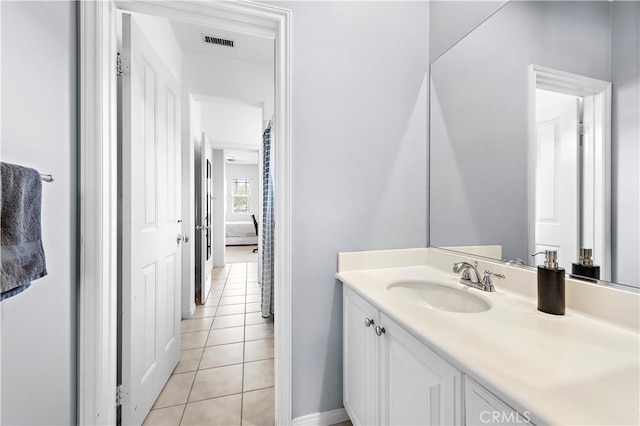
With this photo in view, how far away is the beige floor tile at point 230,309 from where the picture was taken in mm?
2877

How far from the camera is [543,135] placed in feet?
3.24

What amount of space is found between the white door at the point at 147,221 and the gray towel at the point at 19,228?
1.79ft

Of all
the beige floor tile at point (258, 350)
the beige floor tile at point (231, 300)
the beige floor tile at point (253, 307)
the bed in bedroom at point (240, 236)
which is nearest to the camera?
the beige floor tile at point (258, 350)

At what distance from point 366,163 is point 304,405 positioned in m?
Answer: 1.27

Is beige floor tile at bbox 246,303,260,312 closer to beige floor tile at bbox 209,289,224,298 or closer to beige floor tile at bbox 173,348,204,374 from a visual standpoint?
beige floor tile at bbox 209,289,224,298

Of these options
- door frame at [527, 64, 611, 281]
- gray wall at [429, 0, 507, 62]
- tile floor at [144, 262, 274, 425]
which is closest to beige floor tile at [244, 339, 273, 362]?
tile floor at [144, 262, 274, 425]

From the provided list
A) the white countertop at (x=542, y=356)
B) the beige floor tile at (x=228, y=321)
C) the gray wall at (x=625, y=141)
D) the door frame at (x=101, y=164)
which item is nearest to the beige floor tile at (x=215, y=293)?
the beige floor tile at (x=228, y=321)

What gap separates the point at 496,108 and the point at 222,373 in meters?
2.26

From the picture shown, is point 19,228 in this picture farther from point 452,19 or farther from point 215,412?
point 452,19

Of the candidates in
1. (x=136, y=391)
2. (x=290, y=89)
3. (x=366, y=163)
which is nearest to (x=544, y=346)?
(x=366, y=163)

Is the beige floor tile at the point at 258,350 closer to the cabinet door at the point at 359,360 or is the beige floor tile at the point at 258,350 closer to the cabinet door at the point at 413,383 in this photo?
the cabinet door at the point at 359,360

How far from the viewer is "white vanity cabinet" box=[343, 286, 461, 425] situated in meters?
0.67

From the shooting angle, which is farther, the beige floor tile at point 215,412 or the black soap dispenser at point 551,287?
the beige floor tile at point 215,412

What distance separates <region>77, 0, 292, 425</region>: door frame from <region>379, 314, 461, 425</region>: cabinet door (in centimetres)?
84
